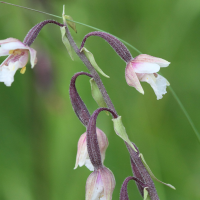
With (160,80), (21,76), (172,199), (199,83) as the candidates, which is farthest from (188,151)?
(21,76)

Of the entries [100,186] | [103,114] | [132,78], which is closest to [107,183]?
[100,186]

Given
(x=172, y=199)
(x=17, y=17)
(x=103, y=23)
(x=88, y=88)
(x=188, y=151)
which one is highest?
(x=17, y=17)

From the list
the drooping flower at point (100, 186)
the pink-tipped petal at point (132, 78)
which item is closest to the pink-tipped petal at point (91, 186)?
the drooping flower at point (100, 186)

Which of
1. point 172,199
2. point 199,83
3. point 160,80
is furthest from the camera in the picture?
point 199,83

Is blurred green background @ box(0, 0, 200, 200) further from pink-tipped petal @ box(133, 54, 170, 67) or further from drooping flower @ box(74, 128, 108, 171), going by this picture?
pink-tipped petal @ box(133, 54, 170, 67)

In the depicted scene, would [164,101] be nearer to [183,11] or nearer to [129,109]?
[129,109]

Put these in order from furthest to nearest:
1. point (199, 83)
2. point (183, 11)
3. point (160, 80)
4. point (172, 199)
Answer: point (183, 11) < point (199, 83) < point (172, 199) < point (160, 80)
